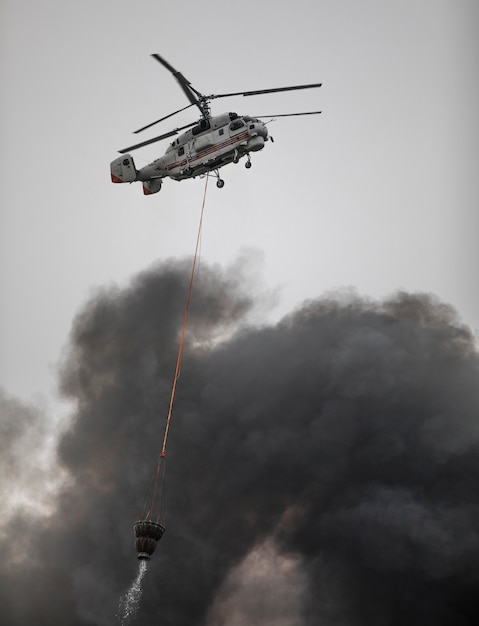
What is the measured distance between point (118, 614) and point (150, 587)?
4.05 metres

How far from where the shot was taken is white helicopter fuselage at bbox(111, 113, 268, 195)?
167 ft

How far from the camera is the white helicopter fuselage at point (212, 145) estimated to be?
50.9 m

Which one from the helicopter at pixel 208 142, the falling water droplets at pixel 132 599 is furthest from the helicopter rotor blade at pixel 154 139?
the falling water droplets at pixel 132 599

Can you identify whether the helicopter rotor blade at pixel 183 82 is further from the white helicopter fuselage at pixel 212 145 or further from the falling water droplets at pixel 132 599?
the falling water droplets at pixel 132 599

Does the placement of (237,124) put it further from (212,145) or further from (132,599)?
(132,599)

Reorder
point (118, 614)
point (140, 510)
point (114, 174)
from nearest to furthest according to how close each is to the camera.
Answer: point (114, 174) → point (118, 614) → point (140, 510)

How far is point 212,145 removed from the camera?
5159cm

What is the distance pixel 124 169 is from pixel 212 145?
7863 millimetres

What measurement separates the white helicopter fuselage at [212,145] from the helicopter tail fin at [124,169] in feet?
7.50

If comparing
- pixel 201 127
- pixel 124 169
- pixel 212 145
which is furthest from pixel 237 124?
pixel 124 169

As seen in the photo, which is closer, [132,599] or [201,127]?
[201,127]

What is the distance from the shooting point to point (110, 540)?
85.7 metres

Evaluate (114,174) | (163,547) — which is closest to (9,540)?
(163,547)

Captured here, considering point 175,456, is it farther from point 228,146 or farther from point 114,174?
point 228,146
